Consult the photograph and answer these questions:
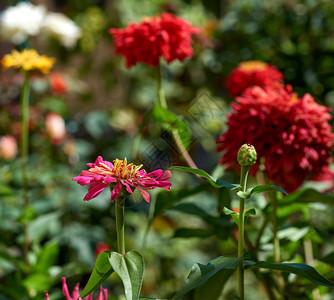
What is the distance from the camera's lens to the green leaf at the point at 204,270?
35 cm

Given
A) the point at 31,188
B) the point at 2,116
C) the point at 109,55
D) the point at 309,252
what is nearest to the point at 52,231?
the point at 31,188

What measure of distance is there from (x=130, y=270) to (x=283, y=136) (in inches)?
9.5

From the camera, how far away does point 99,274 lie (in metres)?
0.35

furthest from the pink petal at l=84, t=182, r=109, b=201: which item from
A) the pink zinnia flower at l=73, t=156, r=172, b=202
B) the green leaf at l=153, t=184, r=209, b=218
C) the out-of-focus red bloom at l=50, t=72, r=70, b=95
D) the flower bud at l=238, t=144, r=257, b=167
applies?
the out-of-focus red bloom at l=50, t=72, r=70, b=95

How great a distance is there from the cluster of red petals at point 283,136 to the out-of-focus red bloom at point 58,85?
111 centimetres

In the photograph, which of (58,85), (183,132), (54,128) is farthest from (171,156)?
(58,85)

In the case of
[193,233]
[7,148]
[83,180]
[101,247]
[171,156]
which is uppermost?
[83,180]

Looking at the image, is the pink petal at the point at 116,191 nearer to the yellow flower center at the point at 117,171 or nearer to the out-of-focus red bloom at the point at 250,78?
the yellow flower center at the point at 117,171

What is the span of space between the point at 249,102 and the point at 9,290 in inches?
17.1

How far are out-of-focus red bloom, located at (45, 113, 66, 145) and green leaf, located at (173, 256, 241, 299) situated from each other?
1.08 m

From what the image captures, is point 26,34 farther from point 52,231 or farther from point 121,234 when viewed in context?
point 121,234

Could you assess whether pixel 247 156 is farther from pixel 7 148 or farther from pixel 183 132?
pixel 7 148

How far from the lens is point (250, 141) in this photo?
1.65ft

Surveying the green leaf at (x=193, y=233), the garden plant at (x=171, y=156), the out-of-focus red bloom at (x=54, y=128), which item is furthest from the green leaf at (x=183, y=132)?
the out-of-focus red bloom at (x=54, y=128)
